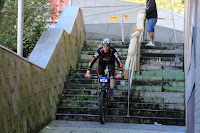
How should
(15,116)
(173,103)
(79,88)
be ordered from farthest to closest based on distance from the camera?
(79,88), (173,103), (15,116)

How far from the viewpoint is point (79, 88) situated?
9.78 m

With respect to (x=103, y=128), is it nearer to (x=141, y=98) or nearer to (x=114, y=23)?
(x=141, y=98)

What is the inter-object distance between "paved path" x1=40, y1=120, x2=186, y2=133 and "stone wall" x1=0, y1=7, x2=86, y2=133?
0.98 feet

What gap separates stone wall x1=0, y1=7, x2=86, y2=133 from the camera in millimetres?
5410

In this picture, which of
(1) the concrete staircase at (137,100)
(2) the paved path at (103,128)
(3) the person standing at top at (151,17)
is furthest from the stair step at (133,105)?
(3) the person standing at top at (151,17)

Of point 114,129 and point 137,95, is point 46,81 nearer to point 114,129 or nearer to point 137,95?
point 114,129

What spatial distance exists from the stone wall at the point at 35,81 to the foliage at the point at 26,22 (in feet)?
2.07

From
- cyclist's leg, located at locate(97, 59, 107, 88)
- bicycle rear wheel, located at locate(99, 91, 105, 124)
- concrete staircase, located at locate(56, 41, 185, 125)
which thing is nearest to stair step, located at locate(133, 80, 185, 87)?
concrete staircase, located at locate(56, 41, 185, 125)

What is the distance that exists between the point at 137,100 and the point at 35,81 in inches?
122

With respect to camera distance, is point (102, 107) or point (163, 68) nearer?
point (102, 107)

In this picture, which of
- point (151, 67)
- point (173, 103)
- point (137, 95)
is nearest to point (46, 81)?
point (137, 95)

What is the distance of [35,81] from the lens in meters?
7.04

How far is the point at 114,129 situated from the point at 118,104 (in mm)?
1558

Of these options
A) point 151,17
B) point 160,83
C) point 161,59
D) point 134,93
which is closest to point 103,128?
point 134,93
